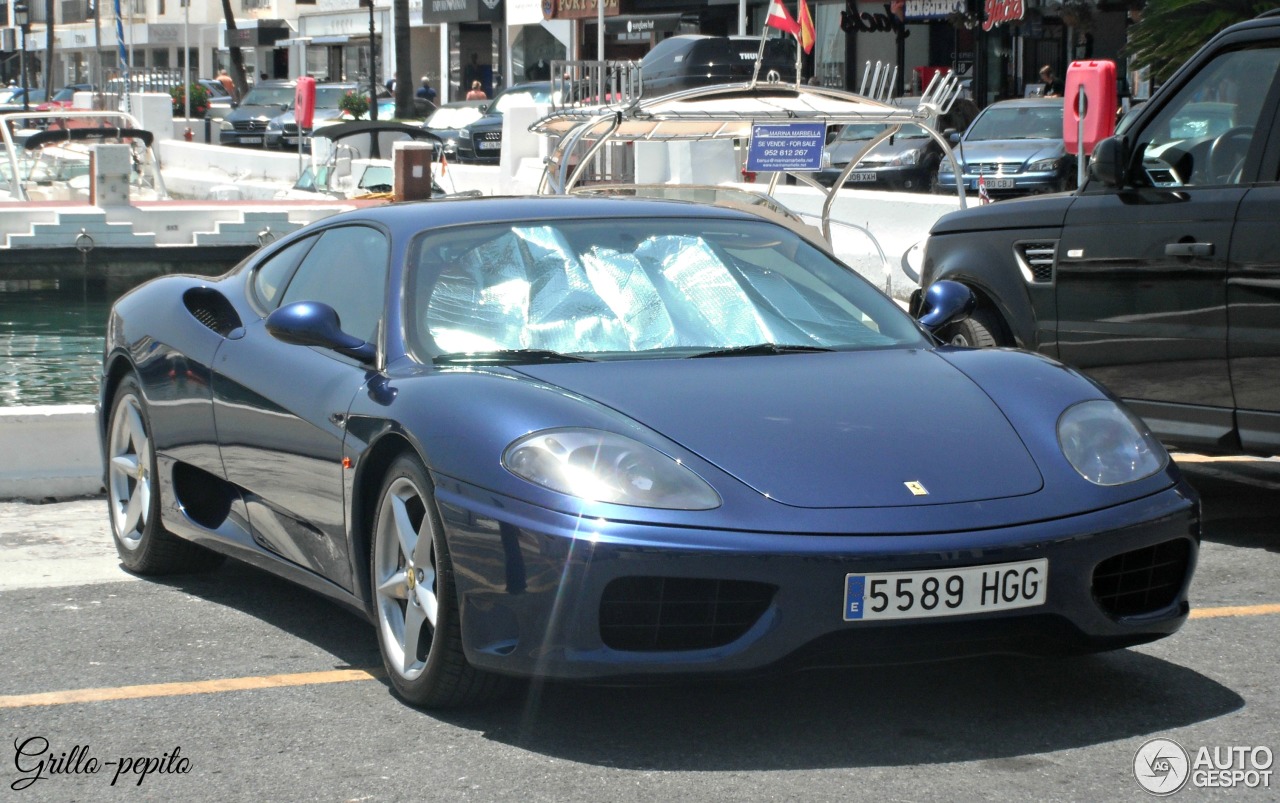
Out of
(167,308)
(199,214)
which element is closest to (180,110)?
(199,214)

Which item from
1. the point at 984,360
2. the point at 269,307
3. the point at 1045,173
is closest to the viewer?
the point at 984,360

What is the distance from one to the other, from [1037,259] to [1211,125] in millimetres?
955

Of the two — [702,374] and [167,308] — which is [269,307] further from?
[702,374]

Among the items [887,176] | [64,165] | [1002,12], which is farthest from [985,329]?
[1002,12]

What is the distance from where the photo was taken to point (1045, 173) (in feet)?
76.8

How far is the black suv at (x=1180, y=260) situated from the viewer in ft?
19.7

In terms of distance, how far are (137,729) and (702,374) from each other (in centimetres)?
157

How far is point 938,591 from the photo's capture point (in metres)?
3.73

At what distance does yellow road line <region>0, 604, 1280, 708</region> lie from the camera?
437 cm

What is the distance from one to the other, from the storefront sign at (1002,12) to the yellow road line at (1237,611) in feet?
107

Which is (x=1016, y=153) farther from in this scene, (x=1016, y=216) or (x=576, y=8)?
(x=576, y=8)

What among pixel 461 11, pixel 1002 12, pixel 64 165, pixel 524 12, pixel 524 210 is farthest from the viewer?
pixel 461 11

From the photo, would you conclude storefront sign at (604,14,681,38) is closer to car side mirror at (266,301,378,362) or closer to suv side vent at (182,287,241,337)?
suv side vent at (182,287,241,337)

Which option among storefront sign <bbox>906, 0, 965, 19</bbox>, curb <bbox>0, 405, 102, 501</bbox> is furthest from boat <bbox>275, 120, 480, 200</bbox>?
curb <bbox>0, 405, 102, 501</bbox>
